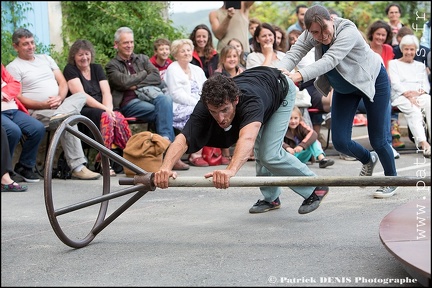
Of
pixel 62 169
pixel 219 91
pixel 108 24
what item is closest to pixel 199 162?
pixel 62 169

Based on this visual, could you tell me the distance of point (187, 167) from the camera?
875 cm

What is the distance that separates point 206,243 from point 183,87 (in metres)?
3.97

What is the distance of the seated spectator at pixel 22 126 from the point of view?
25.7ft

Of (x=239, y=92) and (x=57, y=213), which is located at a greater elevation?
(x=239, y=92)

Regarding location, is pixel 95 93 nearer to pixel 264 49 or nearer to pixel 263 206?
pixel 264 49

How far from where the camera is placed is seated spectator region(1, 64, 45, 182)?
308 inches

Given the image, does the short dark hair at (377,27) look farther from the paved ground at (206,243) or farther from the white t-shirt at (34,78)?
the white t-shirt at (34,78)

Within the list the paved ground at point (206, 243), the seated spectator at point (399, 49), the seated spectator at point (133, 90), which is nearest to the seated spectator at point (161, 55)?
the seated spectator at point (133, 90)

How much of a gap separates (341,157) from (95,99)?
3.13 metres

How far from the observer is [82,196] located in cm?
735

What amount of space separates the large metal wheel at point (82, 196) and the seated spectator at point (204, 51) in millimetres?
2569

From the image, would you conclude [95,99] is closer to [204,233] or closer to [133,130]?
[133,130]

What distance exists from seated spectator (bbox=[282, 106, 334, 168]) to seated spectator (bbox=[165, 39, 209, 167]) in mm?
1040

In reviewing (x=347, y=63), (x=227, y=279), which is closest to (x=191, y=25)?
(x=347, y=63)
